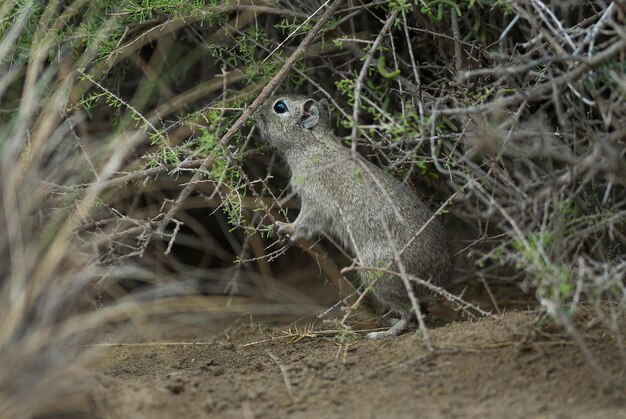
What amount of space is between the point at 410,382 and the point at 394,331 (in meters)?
1.33

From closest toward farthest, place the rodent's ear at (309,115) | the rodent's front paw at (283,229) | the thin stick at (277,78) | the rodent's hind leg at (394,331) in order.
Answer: the thin stick at (277,78) → the rodent's hind leg at (394,331) → the rodent's front paw at (283,229) → the rodent's ear at (309,115)

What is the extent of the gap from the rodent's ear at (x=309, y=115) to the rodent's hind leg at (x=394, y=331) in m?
1.38

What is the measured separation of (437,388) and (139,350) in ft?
7.24

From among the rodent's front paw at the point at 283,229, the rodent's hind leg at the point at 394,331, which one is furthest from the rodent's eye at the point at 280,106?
the rodent's hind leg at the point at 394,331

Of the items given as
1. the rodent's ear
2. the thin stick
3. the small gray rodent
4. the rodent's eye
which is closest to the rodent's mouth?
the small gray rodent

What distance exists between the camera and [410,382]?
12.7ft

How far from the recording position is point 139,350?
17.5 ft

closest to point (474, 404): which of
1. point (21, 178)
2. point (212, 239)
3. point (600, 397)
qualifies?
point (600, 397)

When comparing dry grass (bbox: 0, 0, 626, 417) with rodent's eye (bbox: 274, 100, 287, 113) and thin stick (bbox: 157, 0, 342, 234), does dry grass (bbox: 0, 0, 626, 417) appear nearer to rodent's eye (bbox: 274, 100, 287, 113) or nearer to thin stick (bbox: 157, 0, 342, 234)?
thin stick (bbox: 157, 0, 342, 234)

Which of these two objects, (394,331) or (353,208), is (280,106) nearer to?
(353,208)

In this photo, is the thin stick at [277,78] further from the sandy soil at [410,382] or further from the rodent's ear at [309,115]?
the sandy soil at [410,382]

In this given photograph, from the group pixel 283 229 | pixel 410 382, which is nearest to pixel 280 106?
pixel 283 229

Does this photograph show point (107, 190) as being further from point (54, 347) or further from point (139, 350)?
point (54, 347)

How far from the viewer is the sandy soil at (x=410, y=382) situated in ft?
11.7
